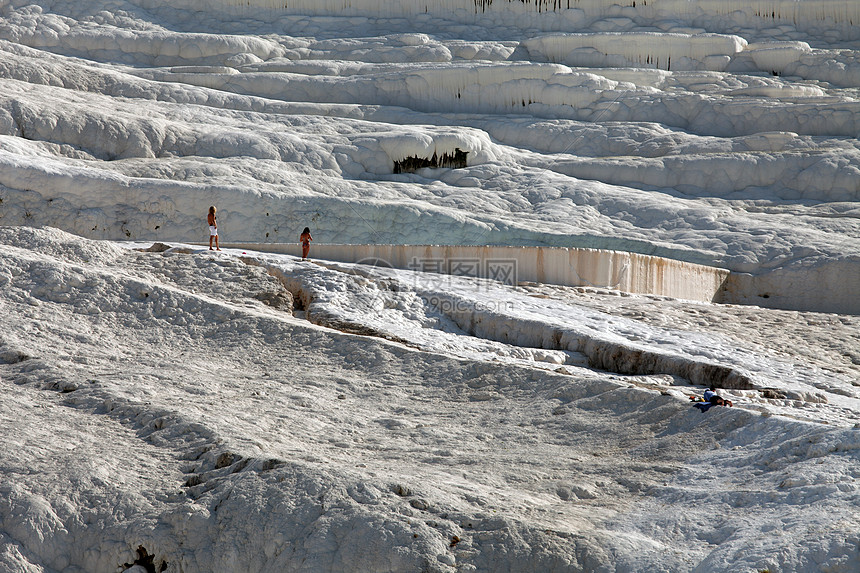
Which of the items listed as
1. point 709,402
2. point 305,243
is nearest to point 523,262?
point 305,243

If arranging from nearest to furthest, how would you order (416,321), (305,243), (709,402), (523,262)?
(709,402) → (416,321) → (305,243) → (523,262)

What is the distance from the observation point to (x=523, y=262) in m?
11.3

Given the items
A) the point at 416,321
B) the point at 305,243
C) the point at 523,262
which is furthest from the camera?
the point at 523,262

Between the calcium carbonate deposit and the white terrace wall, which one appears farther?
the white terrace wall

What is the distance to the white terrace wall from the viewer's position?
10.6 meters

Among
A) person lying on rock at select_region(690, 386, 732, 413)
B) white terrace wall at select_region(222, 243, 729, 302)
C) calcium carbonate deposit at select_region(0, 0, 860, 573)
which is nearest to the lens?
calcium carbonate deposit at select_region(0, 0, 860, 573)

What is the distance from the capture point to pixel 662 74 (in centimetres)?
2353

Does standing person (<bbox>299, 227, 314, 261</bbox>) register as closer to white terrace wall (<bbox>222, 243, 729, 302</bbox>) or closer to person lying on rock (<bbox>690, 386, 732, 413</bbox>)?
white terrace wall (<bbox>222, 243, 729, 302</bbox>)

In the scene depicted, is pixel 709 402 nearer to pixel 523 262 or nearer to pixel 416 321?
pixel 416 321

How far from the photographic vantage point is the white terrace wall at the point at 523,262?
34.9 feet

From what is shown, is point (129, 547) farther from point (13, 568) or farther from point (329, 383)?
point (329, 383)

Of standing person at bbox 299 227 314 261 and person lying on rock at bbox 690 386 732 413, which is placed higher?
standing person at bbox 299 227 314 261

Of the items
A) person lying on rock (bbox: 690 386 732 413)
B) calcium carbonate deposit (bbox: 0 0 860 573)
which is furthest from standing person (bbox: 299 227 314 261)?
person lying on rock (bbox: 690 386 732 413)

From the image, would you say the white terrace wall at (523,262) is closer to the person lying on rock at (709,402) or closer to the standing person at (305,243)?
the standing person at (305,243)
